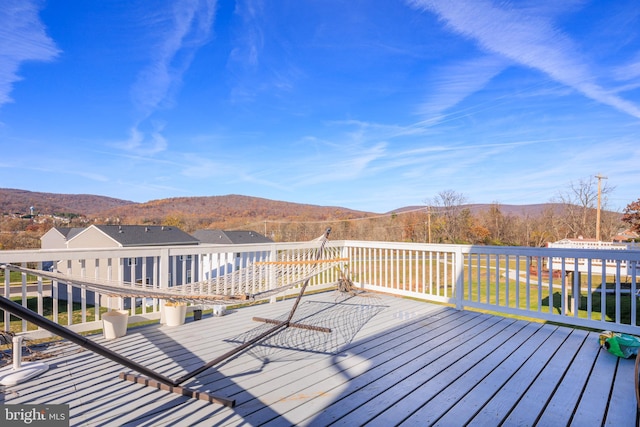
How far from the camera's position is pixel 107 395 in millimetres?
2066

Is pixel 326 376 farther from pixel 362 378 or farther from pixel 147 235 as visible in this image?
pixel 147 235

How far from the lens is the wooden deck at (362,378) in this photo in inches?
72.3

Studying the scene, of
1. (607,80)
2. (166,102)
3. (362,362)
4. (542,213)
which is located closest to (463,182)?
(542,213)

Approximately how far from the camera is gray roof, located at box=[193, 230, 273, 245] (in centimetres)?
1998

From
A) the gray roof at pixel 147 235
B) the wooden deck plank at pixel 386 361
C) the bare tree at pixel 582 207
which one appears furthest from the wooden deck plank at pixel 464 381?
the gray roof at pixel 147 235

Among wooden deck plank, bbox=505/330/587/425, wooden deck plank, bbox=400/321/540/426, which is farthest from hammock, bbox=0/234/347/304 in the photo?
wooden deck plank, bbox=505/330/587/425

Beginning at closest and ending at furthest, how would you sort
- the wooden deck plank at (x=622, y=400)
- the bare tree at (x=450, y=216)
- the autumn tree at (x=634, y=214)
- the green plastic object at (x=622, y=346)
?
the wooden deck plank at (x=622, y=400) → the green plastic object at (x=622, y=346) → the autumn tree at (x=634, y=214) → the bare tree at (x=450, y=216)

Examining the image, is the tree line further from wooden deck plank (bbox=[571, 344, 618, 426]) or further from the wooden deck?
wooden deck plank (bbox=[571, 344, 618, 426])

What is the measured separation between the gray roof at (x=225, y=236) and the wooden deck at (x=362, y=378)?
660 inches

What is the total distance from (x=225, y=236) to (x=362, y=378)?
18.8 metres

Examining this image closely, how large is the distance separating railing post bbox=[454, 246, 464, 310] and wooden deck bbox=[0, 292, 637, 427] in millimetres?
671

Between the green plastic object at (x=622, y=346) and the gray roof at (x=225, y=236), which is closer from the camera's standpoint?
the green plastic object at (x=622, y=346)

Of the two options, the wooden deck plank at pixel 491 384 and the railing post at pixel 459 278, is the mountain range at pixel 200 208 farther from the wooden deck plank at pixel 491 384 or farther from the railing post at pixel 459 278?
the wooden deck plank at pixel 491 384

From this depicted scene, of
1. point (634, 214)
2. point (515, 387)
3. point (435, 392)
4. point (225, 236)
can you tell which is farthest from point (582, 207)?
point (225, 236)
